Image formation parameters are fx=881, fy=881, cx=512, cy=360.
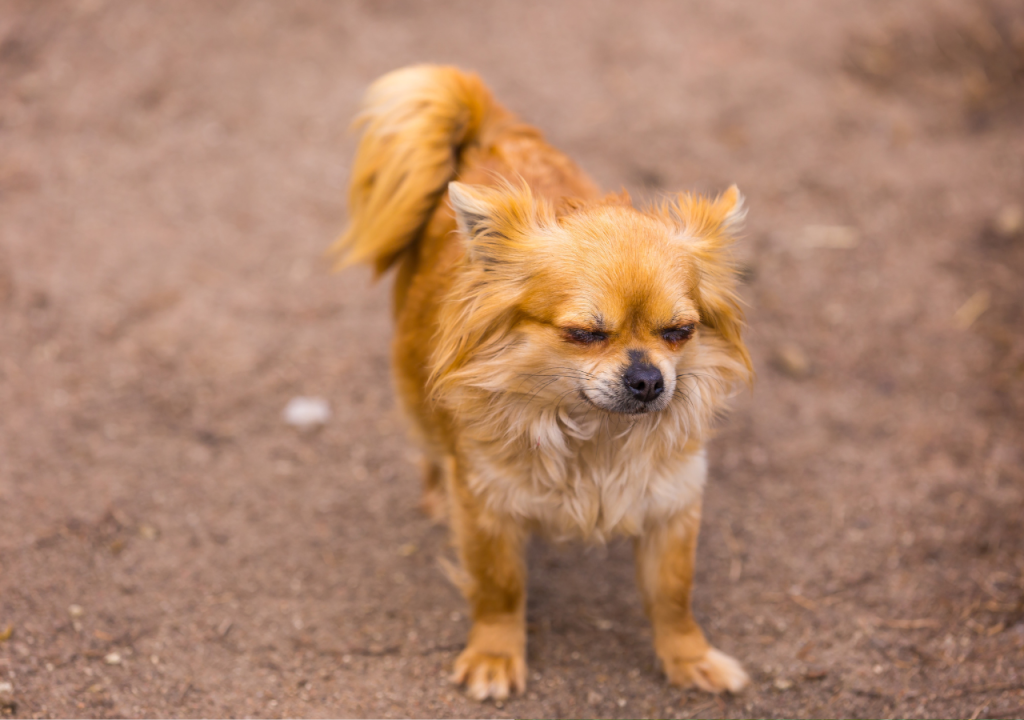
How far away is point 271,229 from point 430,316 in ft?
8.47

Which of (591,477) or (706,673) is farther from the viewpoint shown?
(706,673)

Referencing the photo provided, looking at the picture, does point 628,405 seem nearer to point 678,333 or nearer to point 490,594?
point 678,333

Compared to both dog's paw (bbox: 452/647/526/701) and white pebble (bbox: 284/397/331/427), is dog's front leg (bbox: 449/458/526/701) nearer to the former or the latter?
dog's paw (bbox: 452/647/526/701)

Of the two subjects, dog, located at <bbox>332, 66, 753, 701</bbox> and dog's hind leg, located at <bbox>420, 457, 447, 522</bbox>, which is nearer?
dog, located at <bbox>332, 66, 753, 701</bbox>

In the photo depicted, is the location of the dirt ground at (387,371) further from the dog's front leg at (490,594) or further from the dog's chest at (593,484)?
the dog's chest at (593,484)

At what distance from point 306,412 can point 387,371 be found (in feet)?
1.66

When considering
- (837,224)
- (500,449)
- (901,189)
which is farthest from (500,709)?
(901,189)

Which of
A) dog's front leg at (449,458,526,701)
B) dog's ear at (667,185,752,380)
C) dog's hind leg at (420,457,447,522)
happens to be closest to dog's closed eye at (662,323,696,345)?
dog's ear at (667,185,752,380)

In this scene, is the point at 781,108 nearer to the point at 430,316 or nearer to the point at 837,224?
the point at 837,224

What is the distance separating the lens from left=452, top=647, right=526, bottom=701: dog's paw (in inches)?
123

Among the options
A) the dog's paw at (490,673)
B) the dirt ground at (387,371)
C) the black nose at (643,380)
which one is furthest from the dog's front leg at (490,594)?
the black nose at (643,380)

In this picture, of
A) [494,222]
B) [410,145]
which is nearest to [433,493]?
[410,145]

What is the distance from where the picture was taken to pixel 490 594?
3.18 metres

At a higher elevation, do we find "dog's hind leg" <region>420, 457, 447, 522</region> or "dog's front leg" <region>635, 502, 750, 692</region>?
"dog's front leg" <region>635, 502, 750, 692</region>
